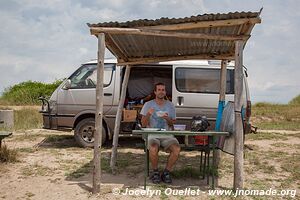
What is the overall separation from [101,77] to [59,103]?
3706mm

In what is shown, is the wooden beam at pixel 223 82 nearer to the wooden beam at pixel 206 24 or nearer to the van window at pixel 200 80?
the van window at pixel 200 80

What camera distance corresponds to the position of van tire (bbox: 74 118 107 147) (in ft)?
27.8

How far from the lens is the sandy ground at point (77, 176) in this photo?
503cm

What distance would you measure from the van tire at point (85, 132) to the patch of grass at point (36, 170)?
1.93 meters

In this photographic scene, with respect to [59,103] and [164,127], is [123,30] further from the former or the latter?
[59,103]

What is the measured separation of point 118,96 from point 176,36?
3359mm

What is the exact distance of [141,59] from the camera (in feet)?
23.0

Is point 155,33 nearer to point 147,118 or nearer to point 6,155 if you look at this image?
point 147,118

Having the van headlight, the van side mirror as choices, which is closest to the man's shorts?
the van side mirror

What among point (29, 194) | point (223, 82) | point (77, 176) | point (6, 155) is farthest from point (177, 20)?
point (6, 155)

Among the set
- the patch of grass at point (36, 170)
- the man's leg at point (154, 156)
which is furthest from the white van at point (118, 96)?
the man's leg at point (154, 156)

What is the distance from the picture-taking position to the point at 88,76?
856 centimetres

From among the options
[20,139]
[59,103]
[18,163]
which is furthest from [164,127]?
[20,139]

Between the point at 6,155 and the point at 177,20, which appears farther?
the point at 6,155
